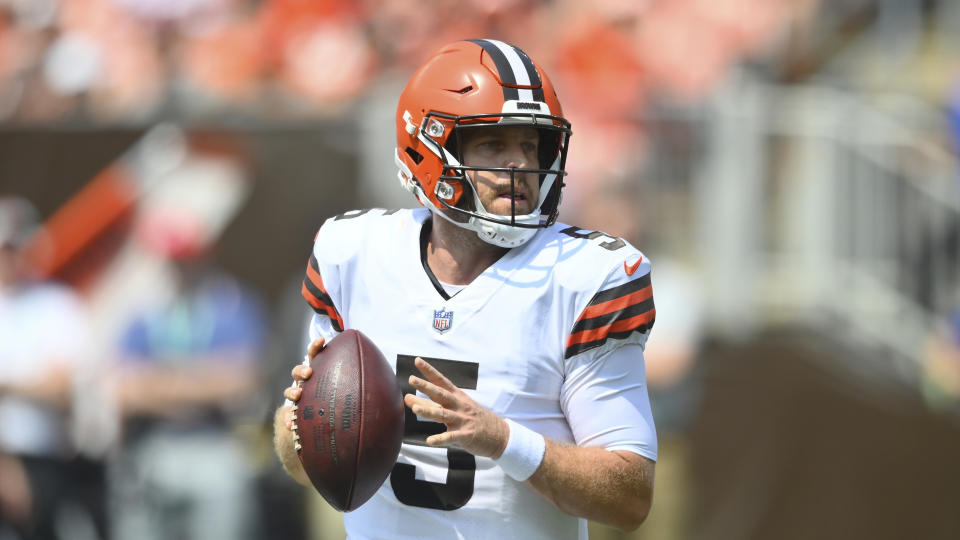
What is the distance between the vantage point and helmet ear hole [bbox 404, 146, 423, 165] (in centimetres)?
255

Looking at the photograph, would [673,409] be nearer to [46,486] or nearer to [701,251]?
[701,251]

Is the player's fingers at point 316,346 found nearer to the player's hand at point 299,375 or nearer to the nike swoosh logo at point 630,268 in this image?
the player's hand at point 299,375

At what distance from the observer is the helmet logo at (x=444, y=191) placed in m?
2.44

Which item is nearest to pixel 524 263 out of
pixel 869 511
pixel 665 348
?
pixel 665 348

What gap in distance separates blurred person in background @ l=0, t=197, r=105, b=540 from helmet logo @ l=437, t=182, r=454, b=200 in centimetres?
357

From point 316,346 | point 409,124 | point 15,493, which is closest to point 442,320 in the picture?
point 316,346

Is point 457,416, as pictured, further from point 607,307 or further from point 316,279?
point 316,279

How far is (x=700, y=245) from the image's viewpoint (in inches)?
212

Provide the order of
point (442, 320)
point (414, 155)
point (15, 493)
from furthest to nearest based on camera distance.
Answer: point (15, 493), point (414, 155), point (442, 320)

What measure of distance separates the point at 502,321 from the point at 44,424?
387 centimetres

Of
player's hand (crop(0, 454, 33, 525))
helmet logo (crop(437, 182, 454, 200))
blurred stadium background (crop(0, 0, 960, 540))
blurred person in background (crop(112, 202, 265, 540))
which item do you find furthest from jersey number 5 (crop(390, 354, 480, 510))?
player's hand (crop(0, 454, 33, 525))

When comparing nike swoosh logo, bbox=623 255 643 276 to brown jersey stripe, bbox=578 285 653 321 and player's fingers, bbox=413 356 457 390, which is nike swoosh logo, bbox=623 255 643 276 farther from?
player's fingers, bbox=413 356 457 390

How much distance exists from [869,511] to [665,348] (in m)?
1.31

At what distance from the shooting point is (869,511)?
5.45 metres
